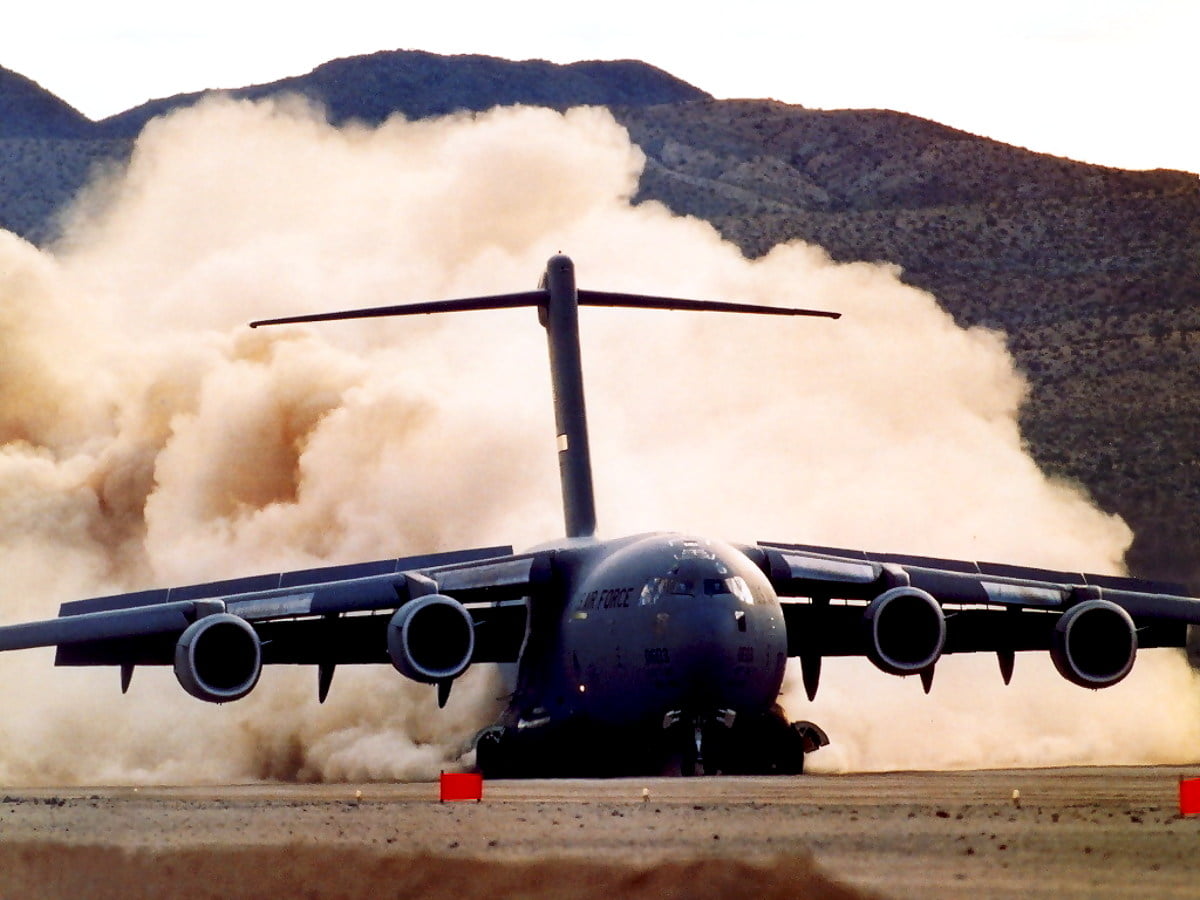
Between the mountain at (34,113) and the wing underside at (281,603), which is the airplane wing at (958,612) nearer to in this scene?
the wing underside at (281,603)

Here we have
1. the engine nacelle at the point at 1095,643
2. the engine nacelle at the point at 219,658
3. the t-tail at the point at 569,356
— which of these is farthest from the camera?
the t-tail at the point at 569,356

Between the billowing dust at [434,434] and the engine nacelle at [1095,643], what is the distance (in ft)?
18.9

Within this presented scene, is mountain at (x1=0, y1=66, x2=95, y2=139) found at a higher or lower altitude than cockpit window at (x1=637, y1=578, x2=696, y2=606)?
higher

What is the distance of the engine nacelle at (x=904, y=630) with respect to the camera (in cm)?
2959

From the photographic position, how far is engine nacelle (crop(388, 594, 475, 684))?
28328 mm

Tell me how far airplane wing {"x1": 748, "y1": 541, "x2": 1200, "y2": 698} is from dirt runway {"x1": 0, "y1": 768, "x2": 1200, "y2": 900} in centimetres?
630

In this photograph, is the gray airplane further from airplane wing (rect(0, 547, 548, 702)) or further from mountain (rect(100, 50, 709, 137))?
mountain (rect(100, 50, 709, 137))

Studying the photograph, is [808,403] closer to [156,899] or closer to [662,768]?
[662,768]

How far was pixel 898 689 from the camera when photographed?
4056 cm

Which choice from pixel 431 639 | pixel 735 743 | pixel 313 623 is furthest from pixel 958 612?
pixel 313 623

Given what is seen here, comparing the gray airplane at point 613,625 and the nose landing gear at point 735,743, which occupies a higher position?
the gray airplane at point 613,625

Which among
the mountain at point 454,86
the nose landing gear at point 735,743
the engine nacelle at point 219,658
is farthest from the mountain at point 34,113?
the nose landing gear at point 735,743

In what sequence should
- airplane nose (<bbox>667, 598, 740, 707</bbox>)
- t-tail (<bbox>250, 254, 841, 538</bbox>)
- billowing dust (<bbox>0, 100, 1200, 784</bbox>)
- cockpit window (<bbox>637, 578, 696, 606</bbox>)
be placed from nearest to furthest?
airplane nose (<bbox>667, 598, 740, 707</bbox>)
cockpit window (<bbox>637, 578, 696, 606</bbox>)
t-tail (<bbox>250, 254, 841, 538</bbox>)
billowing dust (<bbox>0, 100, 1200, 784</bbox>)

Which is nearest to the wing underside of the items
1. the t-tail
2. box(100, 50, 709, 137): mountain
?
the t-tail
